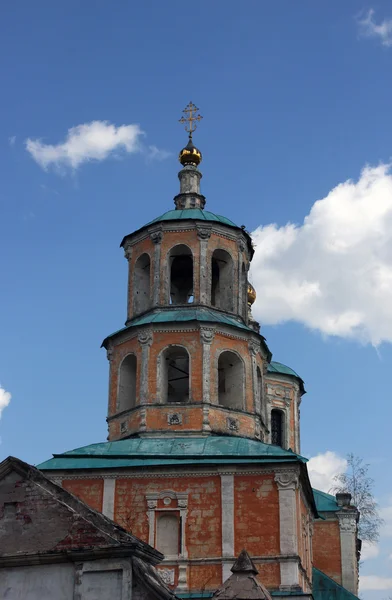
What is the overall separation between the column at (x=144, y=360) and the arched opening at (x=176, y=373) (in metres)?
0.52

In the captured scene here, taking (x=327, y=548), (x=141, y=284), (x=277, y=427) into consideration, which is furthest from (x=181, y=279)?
(x=327, y=548)

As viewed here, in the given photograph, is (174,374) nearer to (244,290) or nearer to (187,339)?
(187,339)

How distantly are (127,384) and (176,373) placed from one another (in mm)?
1647

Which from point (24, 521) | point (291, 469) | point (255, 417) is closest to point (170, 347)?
point (255, 417)

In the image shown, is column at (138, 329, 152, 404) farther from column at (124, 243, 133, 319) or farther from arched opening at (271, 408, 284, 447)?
arched opening at (271, 408, 284, 447)

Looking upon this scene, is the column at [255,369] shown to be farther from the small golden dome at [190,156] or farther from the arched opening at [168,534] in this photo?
the small golden dome at [190,156]

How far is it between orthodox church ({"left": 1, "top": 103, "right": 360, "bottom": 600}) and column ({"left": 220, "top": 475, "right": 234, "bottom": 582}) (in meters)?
0.03

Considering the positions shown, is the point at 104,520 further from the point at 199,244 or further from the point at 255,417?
the point at 199,244

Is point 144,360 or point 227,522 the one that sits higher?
point 144,360

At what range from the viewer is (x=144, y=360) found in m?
26.6

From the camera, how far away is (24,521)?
630 inches

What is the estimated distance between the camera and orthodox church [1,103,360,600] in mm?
23078

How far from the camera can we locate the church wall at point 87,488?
2399 cm

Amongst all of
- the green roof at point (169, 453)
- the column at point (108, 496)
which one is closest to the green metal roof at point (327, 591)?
the green roof at point (169, 453)
